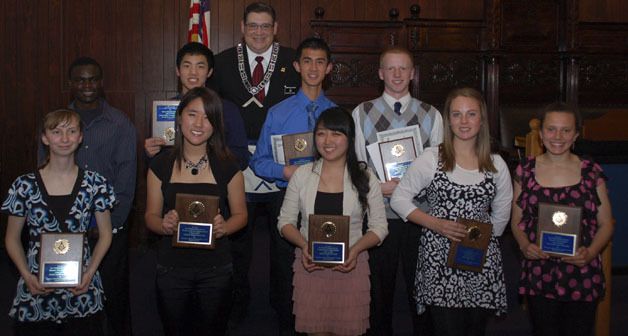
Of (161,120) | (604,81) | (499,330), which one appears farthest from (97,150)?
(604,81)

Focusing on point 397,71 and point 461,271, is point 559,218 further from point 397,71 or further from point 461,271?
point 397,71

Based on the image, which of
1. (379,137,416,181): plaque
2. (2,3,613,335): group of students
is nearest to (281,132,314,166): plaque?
(2,3,613,335): group of students

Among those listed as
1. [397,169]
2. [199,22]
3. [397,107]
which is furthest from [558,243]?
[199,22]

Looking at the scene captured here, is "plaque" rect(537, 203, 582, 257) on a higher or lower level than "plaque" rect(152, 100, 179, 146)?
lower

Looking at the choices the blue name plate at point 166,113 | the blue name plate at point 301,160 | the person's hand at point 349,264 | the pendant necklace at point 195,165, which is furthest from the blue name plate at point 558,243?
the blue name plate at point 166,113

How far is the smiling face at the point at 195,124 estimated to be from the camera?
9.69 feet

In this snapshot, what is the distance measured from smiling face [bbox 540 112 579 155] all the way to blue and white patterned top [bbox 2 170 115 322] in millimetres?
2000

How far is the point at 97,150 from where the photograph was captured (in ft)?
11.2

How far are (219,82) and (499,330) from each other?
2.16 metres

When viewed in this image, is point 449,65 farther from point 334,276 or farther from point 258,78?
point 334,276

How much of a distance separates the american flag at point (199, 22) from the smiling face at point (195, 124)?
129 inches

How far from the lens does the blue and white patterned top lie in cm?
284

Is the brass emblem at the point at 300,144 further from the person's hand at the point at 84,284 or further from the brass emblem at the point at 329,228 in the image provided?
the person's hand at the point at 84,284

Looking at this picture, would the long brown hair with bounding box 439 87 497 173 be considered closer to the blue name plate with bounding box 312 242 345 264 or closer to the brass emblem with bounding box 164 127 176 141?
the blue name plate with bounding box 312 242 345 264
